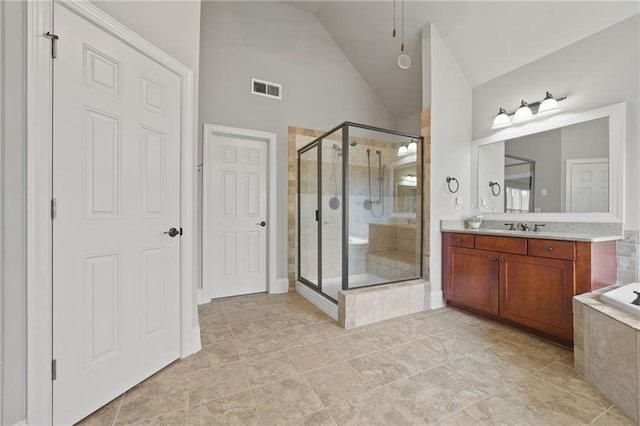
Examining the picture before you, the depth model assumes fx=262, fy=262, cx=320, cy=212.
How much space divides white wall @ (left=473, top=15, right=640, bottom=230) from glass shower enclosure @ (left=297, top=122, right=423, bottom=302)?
1.21 meters

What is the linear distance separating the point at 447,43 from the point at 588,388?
3.29 m

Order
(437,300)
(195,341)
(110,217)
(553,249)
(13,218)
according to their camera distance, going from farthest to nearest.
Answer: (437,300) < (553,249) < (195,341) < (110,217) < (13,218)

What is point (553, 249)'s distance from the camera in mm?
2066

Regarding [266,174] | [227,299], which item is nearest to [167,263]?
[227,299]

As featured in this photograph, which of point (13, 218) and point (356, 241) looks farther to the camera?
point (356, 241)

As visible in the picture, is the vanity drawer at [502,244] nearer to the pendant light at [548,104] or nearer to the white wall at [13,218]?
the pendant light at [548,104]

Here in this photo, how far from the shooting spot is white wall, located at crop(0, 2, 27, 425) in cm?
111

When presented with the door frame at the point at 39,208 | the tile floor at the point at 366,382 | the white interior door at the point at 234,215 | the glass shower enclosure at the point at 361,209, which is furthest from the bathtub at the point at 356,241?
the door frame at the point at 39,208

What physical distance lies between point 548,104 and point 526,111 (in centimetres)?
19

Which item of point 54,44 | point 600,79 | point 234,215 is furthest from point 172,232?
point 600,79

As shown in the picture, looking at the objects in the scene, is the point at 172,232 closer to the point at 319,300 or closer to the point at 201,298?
the point at 201,298

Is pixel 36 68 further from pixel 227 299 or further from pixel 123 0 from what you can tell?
pixel 227 299

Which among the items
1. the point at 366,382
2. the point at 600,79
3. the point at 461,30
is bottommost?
the point at 366,382

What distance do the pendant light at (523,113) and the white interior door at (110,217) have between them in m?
3.16
